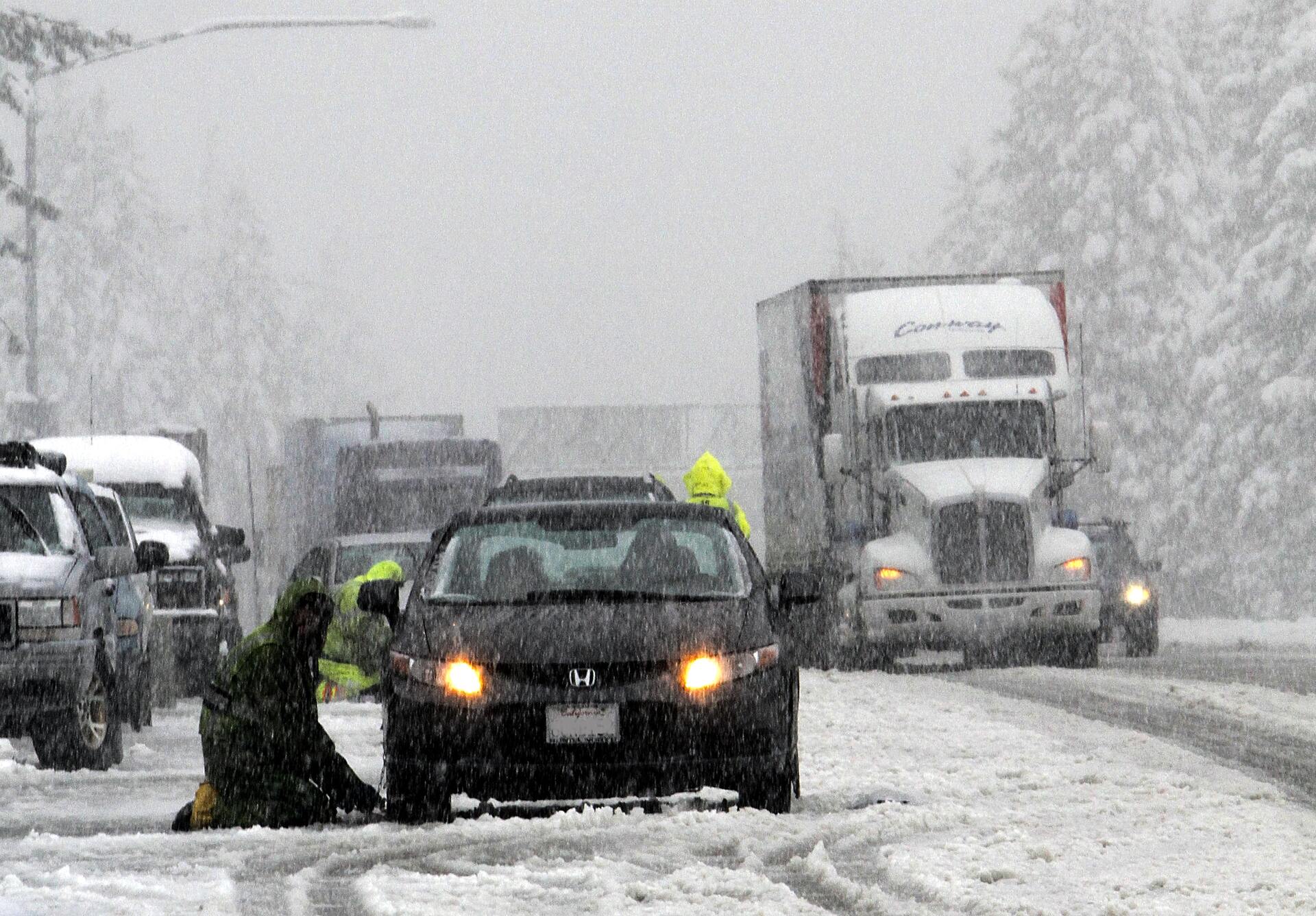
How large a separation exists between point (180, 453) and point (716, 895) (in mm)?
14807

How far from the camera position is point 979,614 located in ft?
71.4

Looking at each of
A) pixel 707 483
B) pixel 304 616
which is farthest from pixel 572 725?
pixel 707 483

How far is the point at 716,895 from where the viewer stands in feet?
27.2

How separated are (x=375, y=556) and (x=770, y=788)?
9.83m

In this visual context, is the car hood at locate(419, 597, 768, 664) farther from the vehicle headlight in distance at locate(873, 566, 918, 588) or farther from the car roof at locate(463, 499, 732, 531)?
the vehicle headlight in distance at locate(873, 566, 918, 588)

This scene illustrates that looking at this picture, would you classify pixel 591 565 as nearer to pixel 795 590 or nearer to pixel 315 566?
pixel 795 590

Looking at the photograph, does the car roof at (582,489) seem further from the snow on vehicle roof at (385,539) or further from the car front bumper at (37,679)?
the car front bumper at (37,679)

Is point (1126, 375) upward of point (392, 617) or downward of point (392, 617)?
upward

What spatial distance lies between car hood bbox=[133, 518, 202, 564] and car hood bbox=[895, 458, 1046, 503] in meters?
6.68

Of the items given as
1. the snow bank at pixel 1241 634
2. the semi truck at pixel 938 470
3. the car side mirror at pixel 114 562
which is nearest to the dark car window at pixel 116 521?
the car side mirror at pixel 114 562

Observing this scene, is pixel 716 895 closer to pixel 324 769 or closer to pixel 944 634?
pixel 324 769

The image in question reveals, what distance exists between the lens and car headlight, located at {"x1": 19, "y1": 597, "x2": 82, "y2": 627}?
13.1m

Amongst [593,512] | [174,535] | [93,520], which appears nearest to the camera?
[593,512]

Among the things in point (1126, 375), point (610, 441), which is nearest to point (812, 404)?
point (1126, 375)
